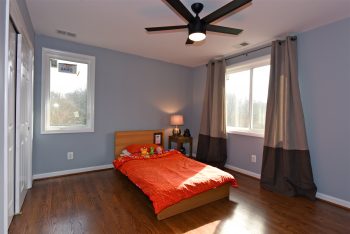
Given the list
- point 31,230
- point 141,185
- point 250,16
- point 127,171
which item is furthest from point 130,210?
point 250,16

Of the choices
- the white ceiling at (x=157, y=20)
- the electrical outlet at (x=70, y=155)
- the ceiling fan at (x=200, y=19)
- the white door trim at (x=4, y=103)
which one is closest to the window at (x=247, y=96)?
the white ceiling at (x=157, y=20)

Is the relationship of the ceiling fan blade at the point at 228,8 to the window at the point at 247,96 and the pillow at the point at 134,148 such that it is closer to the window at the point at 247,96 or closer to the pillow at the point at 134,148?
the window at the point at 247,96

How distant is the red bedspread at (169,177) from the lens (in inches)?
85.2

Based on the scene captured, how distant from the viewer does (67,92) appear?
352 centimetres

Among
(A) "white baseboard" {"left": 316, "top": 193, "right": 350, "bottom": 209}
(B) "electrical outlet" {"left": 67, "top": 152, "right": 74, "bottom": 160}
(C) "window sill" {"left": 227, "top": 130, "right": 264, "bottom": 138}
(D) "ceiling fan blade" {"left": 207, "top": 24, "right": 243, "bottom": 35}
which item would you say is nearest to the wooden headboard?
(B) "electrical outlet" {"left": 67, "top": 152, "right": 74, "bottom": 160}

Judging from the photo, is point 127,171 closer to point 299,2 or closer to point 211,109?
point 211,109

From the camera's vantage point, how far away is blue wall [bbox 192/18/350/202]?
2.50m

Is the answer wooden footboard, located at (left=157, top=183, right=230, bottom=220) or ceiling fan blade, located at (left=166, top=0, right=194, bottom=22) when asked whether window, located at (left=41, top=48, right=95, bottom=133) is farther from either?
ceiling fan blade, located at (left=166, top=0, right=194, bottom=22)

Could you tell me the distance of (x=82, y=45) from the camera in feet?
11.7

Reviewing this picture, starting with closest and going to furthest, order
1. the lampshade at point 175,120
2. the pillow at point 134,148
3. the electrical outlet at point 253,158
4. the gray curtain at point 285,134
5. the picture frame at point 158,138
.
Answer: the gray curtain at point 285,134 → the electrical outlet at point 253,158 → the pillow at point 134,148 → the picture frame at point 158,138 → the lampshade at point 175,120

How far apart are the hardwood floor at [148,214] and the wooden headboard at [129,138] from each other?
3.33 ft

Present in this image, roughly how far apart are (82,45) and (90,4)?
150cm

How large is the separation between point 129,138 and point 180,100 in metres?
1.70

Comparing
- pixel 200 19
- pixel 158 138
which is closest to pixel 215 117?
pixel 158 138
